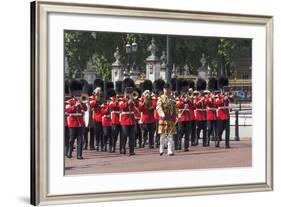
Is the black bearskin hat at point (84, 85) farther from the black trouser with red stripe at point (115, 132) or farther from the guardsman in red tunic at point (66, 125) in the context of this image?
the black trouser with red stripe at point (115, 132)

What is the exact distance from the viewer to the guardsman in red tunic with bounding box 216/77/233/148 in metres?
7.14

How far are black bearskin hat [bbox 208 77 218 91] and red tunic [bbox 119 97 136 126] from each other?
90 centimetres

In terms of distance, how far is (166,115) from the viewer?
271 inches

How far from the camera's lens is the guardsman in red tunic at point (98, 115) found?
6.52m

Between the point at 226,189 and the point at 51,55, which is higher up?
the point at 51,55

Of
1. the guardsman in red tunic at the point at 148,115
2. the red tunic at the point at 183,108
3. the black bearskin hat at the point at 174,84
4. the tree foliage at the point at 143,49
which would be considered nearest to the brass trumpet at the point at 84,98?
the tree foliage at the point at 143,49

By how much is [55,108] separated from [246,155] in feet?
7.34

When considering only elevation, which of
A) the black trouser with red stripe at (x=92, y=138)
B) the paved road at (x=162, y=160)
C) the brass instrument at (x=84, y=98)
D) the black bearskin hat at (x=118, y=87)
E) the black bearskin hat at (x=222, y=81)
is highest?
the black bearskin hat at (x=222, y=81)

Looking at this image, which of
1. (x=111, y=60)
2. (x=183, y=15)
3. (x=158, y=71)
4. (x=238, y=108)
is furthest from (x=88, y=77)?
(x=238, y=108)

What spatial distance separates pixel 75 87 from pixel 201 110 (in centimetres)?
151

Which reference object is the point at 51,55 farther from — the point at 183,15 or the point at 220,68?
the point at 220,68

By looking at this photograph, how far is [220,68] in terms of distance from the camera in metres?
7.11

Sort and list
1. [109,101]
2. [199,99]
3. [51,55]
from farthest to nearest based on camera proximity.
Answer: [199,99]
[109,101]
[51,55]

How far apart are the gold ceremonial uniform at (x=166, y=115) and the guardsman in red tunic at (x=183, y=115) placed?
7 centimetres
